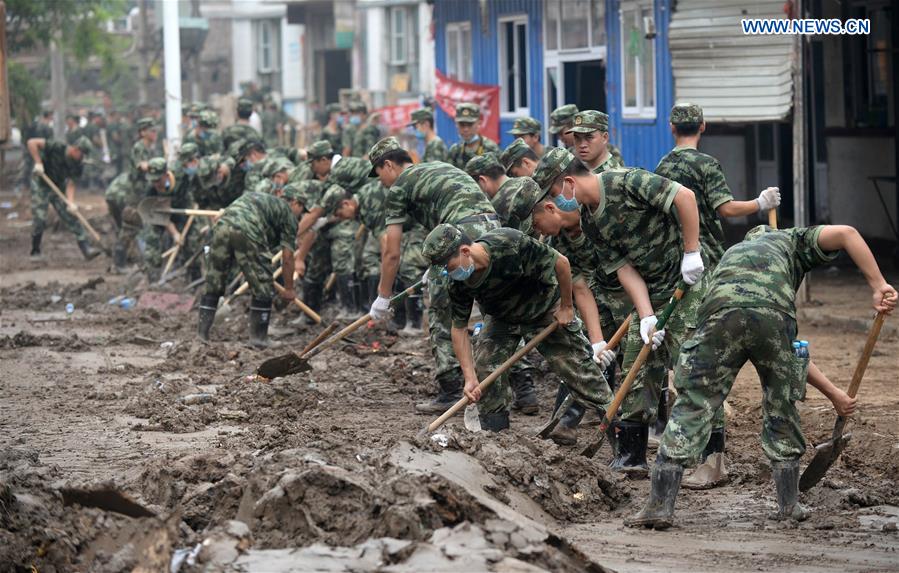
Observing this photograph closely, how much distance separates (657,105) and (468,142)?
301 centimetres

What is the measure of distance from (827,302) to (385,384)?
5.02 m

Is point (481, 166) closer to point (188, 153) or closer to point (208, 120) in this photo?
point (188, 153)

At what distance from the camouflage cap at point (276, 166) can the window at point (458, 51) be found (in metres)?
6.88

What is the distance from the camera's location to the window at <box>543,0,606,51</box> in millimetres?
17703

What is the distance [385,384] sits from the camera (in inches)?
433

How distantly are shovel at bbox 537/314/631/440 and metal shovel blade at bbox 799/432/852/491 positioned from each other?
141 centimetres

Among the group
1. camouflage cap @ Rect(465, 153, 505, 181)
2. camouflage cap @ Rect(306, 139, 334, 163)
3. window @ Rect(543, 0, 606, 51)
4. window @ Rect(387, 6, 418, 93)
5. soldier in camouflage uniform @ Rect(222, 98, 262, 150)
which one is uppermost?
window @ Rect(387, 6, 418, 93)

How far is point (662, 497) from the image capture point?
662cm

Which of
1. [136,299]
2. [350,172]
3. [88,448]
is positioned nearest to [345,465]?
[88,448]

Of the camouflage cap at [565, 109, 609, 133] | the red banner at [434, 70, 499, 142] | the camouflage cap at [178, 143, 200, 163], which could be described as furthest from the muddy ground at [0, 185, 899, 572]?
the red banner at [434, 70, 499, 142]

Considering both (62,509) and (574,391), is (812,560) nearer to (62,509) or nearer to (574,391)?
(574,391)

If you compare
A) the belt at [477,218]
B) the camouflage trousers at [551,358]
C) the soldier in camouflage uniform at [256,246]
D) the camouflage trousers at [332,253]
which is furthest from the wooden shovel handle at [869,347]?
the camouflage trousers at [332,253]

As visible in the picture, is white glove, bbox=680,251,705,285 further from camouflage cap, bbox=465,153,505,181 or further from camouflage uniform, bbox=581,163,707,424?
camouflage cap, bbox=465,153,505,181

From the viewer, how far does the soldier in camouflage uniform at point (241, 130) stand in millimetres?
18922
